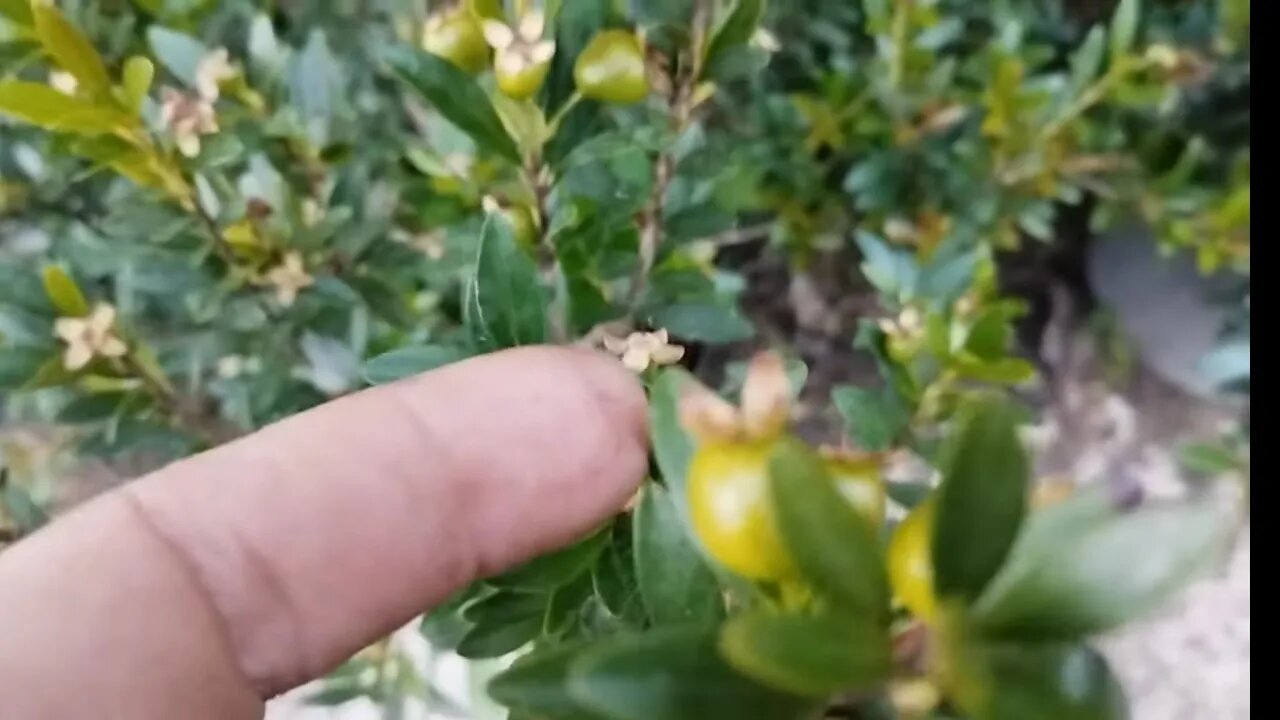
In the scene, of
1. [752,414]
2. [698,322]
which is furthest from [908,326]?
[752,414]

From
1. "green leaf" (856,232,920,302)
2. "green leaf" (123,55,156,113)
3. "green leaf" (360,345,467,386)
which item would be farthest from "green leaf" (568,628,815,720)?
"green leaf" (856,232,920,302)

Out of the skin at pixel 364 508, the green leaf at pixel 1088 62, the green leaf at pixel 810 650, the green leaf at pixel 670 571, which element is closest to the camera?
the green leaf at pixel 810 650

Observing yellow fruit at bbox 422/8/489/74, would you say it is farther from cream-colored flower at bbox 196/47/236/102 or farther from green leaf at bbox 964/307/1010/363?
green leaf at bbox 964/307/1010/363

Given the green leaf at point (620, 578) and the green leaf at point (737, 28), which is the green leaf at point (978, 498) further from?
the green leaf at point (737, 28)

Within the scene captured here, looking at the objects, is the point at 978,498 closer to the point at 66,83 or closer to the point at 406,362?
the point at 406,362

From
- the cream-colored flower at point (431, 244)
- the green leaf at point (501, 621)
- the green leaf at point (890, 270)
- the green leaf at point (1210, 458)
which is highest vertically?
the cream-colored flower at point (431, 244)

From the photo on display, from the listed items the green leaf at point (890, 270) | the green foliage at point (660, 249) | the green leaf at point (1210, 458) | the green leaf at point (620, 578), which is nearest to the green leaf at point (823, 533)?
the green foliage at point (660, 249)
